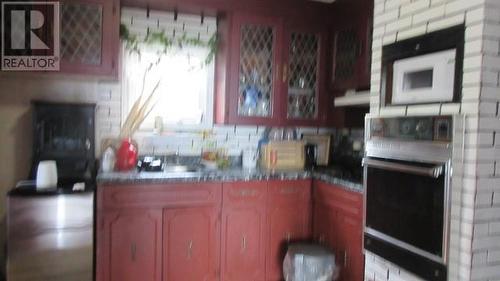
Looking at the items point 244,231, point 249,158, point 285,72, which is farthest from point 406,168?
point 249,158

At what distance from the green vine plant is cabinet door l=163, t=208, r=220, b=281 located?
4.10ft

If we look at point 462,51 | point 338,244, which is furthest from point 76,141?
point 462,51

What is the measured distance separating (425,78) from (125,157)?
2.00 metres

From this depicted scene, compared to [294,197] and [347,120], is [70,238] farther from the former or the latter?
[347,120]

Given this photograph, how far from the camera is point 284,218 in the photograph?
2834mm

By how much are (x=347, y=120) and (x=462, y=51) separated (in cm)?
154

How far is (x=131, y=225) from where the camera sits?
246 centimetres

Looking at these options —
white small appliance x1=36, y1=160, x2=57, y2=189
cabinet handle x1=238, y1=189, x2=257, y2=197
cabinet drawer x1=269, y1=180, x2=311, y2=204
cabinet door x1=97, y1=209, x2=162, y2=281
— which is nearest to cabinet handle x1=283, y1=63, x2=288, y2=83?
cabinet drawer x1=269, y1=180, x2=311, y2=204

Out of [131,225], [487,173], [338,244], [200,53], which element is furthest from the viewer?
[200,53]

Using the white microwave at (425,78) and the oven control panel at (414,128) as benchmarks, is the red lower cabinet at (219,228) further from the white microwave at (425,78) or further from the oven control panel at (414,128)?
the white microwave at (425,78)

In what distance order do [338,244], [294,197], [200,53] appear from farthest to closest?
[200,53] < [294,197] < [338,244]

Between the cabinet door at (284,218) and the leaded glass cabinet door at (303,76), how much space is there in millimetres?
604

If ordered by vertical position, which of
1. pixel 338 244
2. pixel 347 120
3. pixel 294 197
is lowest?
pixel 338 244

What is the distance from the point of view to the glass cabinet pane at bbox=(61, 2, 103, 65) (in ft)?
8.21
